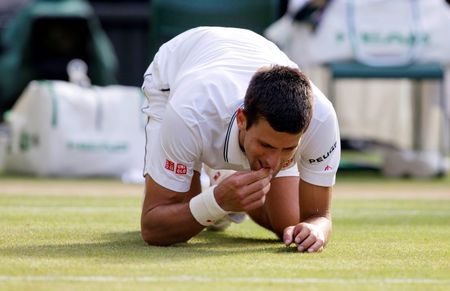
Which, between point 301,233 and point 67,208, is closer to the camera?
point 301,233

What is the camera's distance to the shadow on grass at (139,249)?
399cm

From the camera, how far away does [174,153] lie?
4.07m

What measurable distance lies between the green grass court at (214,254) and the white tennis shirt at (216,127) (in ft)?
0.99

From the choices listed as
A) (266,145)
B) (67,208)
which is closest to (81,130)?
(67,208)

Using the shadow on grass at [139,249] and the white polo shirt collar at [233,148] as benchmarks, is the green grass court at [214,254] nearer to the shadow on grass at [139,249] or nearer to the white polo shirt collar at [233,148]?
the shadow on grass at [139,249]

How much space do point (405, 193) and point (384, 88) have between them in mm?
2820

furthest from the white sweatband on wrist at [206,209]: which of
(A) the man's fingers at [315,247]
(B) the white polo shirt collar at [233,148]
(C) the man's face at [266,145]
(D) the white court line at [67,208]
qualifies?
(D) the white court line at [67,208]

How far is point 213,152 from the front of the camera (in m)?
4.14

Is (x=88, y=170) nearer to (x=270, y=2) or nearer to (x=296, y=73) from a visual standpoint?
(x=270, y=2)

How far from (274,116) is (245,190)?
0.98 ft

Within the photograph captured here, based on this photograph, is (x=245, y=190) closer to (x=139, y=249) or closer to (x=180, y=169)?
(x=180, y=169)

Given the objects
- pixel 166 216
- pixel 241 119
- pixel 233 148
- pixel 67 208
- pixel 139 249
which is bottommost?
pixel 67 208

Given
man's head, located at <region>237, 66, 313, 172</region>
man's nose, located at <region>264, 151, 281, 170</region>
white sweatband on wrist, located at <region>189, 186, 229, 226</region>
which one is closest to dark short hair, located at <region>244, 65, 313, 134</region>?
man's head, located at <region>237, 66, 313, 172</region>

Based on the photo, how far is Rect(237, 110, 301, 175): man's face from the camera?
3.77m
